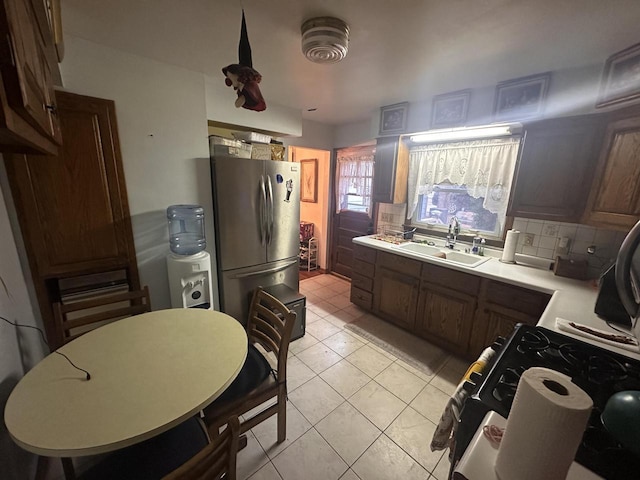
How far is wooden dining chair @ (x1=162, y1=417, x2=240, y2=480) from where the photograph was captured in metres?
0.62

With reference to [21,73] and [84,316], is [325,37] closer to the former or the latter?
[21,73]

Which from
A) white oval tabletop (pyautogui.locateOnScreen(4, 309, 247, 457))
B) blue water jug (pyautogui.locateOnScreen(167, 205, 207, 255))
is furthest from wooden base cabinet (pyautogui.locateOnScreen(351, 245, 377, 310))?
white oval tabletop (pyautogui.locateOnScreen(4, 309, 247, 457))

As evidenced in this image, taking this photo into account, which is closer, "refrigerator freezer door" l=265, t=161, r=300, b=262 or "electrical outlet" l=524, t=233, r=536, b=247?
"electrical outlet" l=524, t=233, r=536, b=247

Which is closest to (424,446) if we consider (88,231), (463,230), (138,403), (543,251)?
(138,403)

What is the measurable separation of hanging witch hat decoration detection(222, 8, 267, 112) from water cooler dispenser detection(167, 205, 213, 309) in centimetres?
126

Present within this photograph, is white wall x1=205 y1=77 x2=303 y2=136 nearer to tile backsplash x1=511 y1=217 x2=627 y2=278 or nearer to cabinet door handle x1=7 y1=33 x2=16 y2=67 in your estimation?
cabinet door handle x1=7 y1=33 x2=16 y2=67

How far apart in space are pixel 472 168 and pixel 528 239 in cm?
85

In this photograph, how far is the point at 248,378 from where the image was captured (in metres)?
1.36

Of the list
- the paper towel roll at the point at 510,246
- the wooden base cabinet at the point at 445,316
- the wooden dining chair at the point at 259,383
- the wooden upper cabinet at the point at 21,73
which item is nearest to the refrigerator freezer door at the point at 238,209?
the wooden dining chair at the point at 259,383

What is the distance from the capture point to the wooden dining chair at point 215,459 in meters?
0.62

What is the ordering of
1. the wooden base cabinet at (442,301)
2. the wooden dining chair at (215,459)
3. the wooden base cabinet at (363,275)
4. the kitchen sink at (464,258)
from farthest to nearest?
the wooden base cabinet at (363,275), the kitchen sink at (464,258), the wooden base cabinet at (442,301), the wooden dining chair at (215,459)

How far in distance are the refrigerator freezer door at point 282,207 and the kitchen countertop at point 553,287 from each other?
1079 mm

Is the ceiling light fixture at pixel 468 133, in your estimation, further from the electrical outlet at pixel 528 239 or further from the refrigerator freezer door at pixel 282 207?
the refrigerator freezer door at pixel 282 207

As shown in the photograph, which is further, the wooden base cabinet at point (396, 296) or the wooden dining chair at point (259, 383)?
the wooden base cabinet at point (396, 296)
